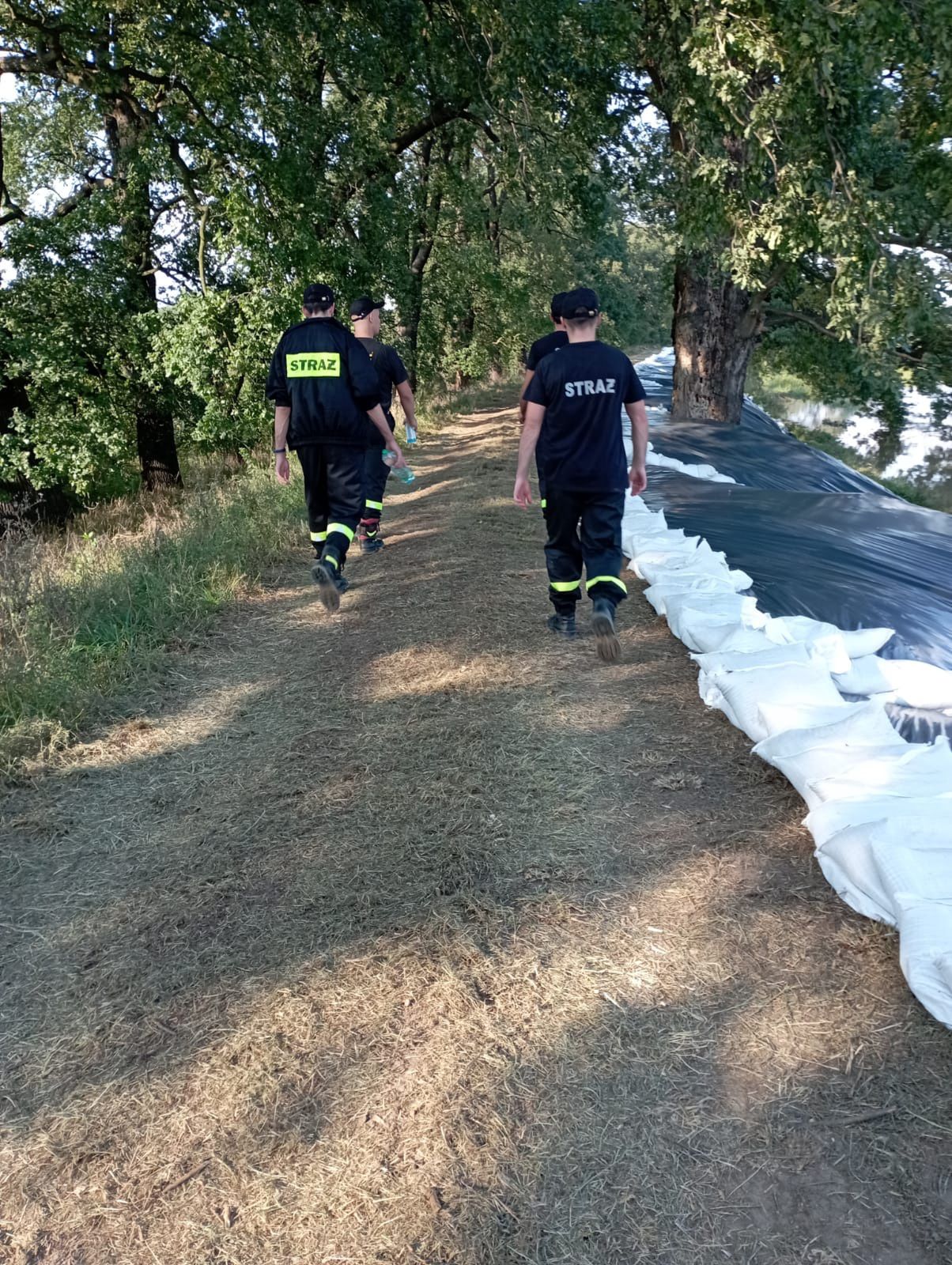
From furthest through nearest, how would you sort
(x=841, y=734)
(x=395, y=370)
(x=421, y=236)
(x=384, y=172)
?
(x=421, y=236)
(x=384, y=172)
(x=395, y=370)
(x=841, y=734)

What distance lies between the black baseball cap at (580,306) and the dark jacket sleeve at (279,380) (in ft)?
6.25

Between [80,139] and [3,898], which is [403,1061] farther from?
[80,139]

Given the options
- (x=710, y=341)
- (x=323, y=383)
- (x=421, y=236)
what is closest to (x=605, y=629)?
(x=323, y=383)

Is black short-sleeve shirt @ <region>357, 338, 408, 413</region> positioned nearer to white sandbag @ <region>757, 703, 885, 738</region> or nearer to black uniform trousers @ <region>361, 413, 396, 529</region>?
black uniform trousers @ <region>361, 413, 396, 529</region>

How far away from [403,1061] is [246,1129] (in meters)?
0.41

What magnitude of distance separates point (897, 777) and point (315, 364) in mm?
3930

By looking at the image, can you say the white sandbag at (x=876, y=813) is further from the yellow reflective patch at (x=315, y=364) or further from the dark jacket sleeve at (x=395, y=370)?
the dark jacket sleeve at (x=395, y=370)

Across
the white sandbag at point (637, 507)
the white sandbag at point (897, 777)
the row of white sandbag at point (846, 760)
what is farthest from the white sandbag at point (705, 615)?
the white sandbag at point (637, 507)

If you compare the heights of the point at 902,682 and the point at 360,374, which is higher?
the point at 360,374

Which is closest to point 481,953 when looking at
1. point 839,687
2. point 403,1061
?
point 403,1061

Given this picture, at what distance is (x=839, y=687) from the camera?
3744mm

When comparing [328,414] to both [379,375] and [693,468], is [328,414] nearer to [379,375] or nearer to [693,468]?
[379,375]

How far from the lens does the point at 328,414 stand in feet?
17.1

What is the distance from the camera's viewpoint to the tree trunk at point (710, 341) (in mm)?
11477
